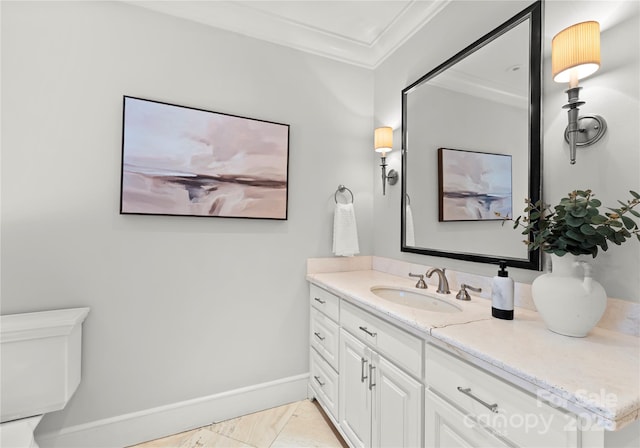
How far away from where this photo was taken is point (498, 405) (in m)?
0.82

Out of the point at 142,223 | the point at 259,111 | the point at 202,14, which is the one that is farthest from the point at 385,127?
the point at 142,223

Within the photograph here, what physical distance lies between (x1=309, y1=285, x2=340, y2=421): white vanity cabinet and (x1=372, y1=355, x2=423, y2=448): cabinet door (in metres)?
0.40

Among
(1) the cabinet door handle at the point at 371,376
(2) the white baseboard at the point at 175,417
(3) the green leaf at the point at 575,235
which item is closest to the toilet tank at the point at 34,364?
(2) the white baseboard at the point at 175,417

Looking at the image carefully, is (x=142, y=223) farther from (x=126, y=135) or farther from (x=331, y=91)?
(x=331, y=91)

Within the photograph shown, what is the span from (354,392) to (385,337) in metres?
0.46

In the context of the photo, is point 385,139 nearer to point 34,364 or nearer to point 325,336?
point 325,336

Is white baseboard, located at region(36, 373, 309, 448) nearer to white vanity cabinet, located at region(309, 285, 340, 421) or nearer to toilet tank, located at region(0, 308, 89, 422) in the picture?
white vanity cabinet, located at region(309, 285, 340, 421)

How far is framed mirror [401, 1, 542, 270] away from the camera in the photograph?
1.28 metres

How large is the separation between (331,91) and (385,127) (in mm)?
497

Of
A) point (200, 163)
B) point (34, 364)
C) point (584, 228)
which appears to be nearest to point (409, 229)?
point (584, 228)

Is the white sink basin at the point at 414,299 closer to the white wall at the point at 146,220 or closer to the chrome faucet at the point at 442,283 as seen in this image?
the chrome faucet at the point at 442,283

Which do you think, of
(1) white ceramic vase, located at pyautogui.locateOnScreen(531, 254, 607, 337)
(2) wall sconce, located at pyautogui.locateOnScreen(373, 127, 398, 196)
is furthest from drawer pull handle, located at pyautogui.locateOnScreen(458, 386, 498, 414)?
(2) wall sconce, located at pyautogui.locateOnScreen(373, 127, 398, 196)

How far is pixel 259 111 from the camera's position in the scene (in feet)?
6.49

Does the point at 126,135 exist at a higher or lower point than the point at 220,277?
higher
